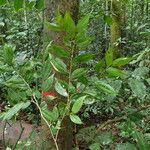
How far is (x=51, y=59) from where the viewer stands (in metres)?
1.22

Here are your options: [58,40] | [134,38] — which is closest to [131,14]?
[134,38]

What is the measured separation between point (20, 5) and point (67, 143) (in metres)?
0.59

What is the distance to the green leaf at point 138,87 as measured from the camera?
1352 millimetres

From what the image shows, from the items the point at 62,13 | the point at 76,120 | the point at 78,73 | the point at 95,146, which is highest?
the point at 62,13

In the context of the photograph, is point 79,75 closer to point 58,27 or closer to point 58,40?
point 58,27

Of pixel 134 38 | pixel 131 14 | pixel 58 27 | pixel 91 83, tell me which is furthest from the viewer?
pixel 131 14

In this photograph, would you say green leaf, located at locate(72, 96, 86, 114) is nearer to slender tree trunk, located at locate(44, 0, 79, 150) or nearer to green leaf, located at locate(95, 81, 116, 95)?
green leaf, located at locate(95, 81, 116, 95)

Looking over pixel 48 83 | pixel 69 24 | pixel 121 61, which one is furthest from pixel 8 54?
pixel 121 61

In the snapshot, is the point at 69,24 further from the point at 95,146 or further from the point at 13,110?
the point at 95,146

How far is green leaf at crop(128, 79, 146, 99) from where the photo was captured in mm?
1352

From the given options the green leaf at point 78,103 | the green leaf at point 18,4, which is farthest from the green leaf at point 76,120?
the green leaf at point 18,4

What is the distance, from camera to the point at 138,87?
136 centimetres

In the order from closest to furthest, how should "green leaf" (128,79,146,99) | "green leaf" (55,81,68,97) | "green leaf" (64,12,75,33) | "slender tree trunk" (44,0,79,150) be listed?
"green leaf" (64,12,75,33) → "green leaf" (55,81,68,97) → "green leaf" (128,79,146,99) → "slender tree trunk" (44,0,79,150)

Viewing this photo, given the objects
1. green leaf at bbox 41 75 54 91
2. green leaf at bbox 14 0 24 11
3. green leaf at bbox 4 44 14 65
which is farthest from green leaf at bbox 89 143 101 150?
green leaf at bbox 14 0 24 11
